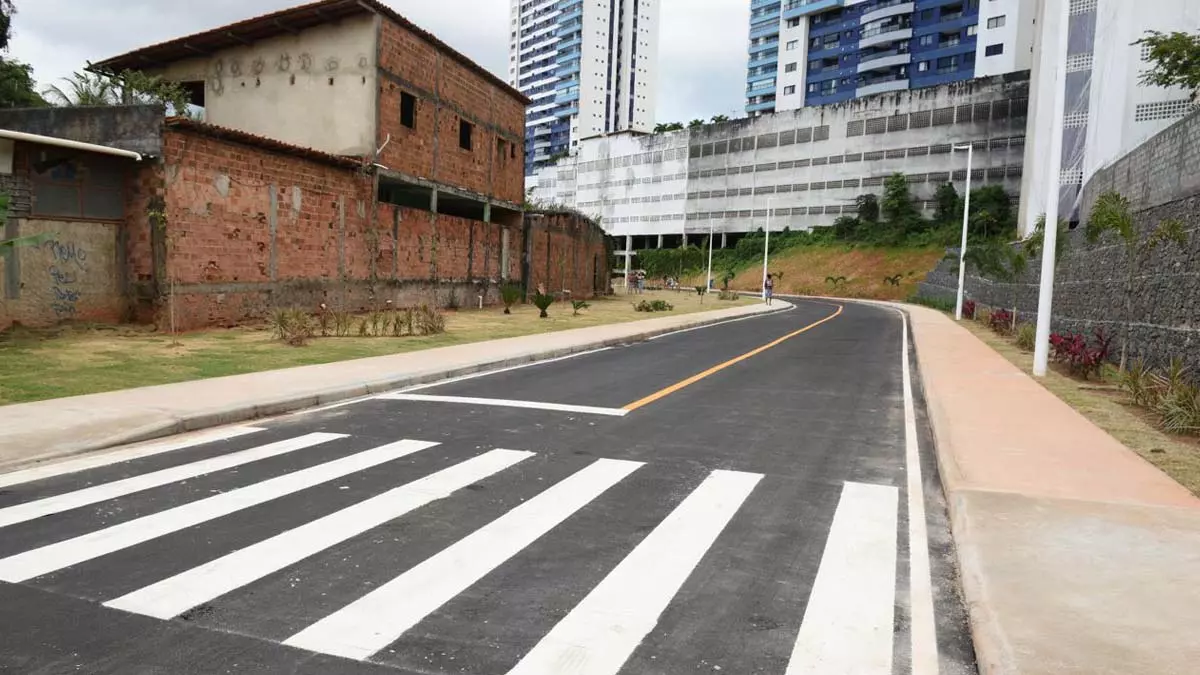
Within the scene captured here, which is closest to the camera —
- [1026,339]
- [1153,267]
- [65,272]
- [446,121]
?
[1153,267]

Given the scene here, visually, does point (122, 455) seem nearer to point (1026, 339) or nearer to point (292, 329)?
point (292, 329)

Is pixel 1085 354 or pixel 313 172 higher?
pixel 313 172

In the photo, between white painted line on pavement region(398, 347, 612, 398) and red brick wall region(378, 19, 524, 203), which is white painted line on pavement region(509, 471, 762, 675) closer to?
white painted line on pavement region(398, 347, 612, 398)

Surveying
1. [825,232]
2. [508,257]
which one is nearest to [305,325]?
[508,257]

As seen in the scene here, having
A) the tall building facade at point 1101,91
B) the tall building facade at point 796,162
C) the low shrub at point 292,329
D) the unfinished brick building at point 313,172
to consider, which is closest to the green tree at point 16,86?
the unfinished brick building at point 313,172

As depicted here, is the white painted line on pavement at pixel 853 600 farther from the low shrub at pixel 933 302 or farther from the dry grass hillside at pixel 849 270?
the dry grass hillside at pixel 849 270

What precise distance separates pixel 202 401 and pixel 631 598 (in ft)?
22.6

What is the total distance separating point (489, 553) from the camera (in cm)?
461

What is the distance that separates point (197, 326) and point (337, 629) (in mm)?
16440

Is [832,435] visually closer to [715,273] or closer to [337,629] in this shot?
[337,629]

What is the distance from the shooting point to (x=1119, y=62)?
3356 centimetres

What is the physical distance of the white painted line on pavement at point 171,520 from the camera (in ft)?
→ 14.1

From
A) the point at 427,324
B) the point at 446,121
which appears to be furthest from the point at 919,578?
the point at 446,121

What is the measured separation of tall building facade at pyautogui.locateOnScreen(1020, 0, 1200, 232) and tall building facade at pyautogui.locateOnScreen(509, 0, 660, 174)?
338 ft
